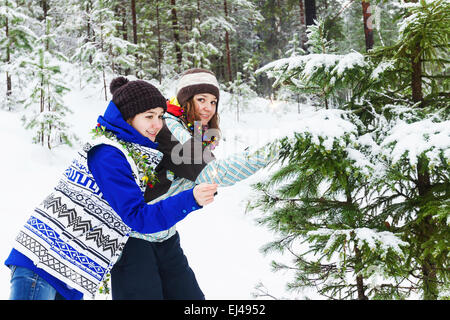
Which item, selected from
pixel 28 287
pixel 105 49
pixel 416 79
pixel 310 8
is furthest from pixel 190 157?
pixel 105 49

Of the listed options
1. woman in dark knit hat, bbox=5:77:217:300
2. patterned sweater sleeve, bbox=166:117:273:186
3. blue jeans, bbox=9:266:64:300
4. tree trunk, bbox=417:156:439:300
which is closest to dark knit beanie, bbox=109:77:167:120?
woman in dark knit hat, bbox=5:77:217:300

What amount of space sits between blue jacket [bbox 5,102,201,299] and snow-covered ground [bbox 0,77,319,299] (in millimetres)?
685

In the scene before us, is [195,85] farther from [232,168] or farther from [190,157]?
[232,168]

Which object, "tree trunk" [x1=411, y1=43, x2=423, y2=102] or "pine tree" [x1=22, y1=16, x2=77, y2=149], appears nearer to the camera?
"tree trunk" [x1=411, y1=43, x2=423, y2=102]

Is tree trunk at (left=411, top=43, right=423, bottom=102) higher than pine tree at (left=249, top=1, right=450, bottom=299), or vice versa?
tree trunk at (left=411, top=43, right=423, bottom=102)

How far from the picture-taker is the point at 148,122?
2.25m

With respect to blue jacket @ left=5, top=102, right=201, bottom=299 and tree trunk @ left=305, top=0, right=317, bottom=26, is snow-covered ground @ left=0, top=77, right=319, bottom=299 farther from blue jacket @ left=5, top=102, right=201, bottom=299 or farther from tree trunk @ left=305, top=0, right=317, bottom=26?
tree trunk @ left=305, top=0, right=317, bottom=26

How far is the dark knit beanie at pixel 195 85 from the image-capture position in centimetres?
258

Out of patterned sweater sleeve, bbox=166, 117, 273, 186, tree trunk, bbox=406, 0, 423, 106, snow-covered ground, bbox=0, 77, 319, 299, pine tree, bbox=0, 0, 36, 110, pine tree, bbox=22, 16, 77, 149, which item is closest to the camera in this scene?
patterned sweater sleeve, bbox=166, 117, 273, 186

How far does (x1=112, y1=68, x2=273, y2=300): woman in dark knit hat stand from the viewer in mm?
2100

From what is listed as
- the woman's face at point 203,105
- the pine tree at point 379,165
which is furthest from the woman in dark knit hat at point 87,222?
the pine tree at point 379,165

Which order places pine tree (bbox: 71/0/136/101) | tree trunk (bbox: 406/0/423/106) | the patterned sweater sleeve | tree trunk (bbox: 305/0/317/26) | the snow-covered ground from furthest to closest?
1. pine tree (bbox: 71/0/136/101)
2. tree trunk (bbox: 305/0/317/26)
3. the snow-covered ground
4. tree trunk (bbox: 406/0/423/106)
5. the patterned sweater sleeve
